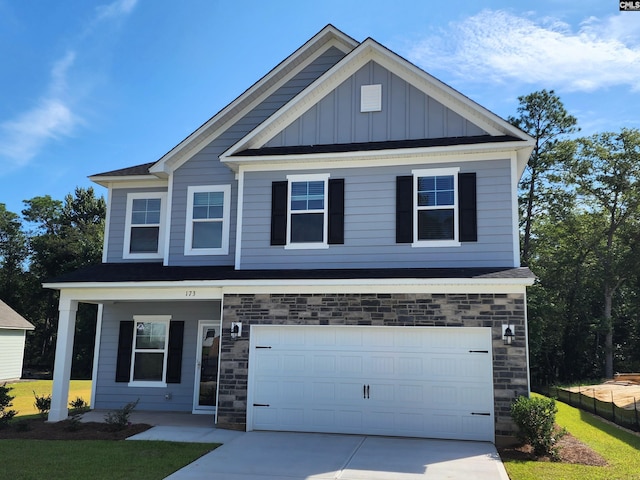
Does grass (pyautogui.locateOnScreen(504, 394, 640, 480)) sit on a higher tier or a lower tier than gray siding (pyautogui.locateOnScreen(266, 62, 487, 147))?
lower

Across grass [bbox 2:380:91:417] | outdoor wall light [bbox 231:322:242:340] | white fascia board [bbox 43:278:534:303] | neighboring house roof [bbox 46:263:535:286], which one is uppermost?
neighboring house roof [bbox 46:263:535:286]

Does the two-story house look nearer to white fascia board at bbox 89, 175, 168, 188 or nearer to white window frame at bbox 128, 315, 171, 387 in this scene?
white window frame at bbox 128, 315, 171, 387

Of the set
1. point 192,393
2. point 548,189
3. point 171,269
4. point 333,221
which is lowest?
point 192,393

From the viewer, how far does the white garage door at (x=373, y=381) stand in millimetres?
10648

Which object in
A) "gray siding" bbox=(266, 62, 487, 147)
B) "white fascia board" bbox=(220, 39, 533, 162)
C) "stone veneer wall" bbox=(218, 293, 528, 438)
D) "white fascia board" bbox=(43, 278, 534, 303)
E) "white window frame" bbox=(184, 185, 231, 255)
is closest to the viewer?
"stone veneer wall" bbox=(218, 293, 528, 438)

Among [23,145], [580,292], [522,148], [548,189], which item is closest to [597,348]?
[580,292]

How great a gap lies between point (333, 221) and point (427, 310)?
284 centimetres

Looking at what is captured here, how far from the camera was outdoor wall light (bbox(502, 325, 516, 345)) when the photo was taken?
10438 mm

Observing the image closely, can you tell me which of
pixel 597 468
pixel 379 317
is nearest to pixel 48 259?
pixel 379 317

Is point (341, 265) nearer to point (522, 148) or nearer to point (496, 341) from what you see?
point (496, 341)

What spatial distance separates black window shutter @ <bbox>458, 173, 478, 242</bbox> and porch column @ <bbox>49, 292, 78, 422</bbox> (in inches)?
352

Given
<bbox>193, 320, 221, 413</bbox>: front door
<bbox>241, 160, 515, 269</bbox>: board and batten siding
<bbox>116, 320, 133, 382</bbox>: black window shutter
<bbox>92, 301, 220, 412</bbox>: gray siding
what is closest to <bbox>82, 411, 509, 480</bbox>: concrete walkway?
<bbox>193, 320, 221, 413</bbox>: front door

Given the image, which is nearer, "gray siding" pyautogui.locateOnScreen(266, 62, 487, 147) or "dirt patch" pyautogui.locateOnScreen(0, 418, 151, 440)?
"dirt patch" pyautogui.locateOnScreen(0, 418, 151, 440)

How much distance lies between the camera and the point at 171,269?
528 inches
